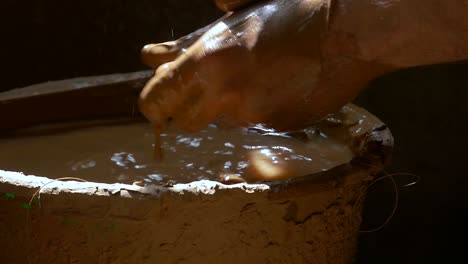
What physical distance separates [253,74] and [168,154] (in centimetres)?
45

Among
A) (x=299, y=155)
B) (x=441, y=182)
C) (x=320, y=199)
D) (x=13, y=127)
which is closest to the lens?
(x=320, y=199)

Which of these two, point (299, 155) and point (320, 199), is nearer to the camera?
point (320, 199)

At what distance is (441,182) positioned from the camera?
7.55ft

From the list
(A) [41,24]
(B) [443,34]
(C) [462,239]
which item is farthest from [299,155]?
(A) [41,24]

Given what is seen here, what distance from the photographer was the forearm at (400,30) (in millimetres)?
1303

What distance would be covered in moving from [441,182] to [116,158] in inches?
44.3

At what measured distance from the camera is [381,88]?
7.55 ft

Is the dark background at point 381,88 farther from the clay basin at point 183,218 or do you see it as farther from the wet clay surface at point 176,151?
the clay basin at point 183,218

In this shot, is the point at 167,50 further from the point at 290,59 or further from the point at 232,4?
the point at 290,59

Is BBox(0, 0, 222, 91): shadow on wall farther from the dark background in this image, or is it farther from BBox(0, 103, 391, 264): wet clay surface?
BBox(0, 103, 391, 264): wet clay surface

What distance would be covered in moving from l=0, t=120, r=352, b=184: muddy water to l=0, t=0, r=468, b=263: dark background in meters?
0.56

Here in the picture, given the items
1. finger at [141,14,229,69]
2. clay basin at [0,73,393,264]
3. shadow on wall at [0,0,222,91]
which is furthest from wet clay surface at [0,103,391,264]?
shadow on wall at [0,0,222,91]

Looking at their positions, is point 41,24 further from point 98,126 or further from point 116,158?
point 116,158

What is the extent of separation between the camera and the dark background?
226cm
